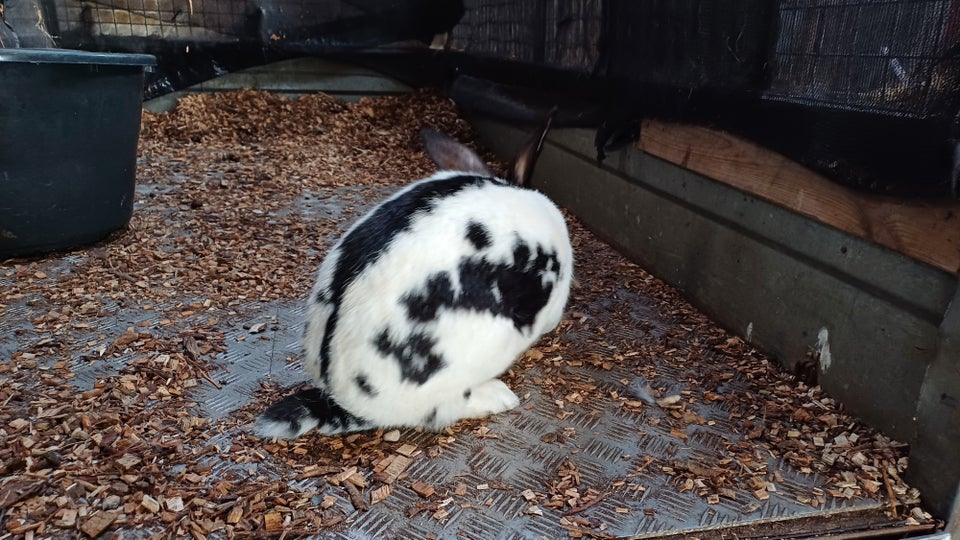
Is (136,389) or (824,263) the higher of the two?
(824,263)

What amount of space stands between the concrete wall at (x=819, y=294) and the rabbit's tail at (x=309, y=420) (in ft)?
5.68

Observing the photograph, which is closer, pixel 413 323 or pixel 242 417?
pixel 413 323

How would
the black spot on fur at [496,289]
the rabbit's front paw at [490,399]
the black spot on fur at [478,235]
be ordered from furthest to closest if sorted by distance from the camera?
the rabbit's front paw at [490,399] → the black spot on fur at [478,235] → the black spot on fur at [496,289]

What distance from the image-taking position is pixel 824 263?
2.39m

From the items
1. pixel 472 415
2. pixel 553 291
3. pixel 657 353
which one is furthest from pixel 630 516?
pixel 657 353

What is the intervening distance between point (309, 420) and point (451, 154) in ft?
4.15

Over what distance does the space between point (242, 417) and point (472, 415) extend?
2.72ft

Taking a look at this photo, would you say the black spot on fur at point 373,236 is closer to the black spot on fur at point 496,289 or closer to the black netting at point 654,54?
the black spot on fur at point 496,289

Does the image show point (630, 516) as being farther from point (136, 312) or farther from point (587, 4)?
point (587, 4)

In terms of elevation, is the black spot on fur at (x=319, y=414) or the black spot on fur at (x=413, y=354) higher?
the black spot on fur at (x=413, y=354)

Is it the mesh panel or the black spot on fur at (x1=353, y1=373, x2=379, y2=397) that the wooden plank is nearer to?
the mesh panel

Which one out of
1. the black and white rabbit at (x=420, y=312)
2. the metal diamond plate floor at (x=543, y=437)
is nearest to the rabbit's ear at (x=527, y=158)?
the black and white rabbit at (x=420, y=312)

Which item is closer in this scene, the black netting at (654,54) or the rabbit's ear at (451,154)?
the black netting at (654,54)

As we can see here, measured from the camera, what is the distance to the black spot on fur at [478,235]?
220 cm
